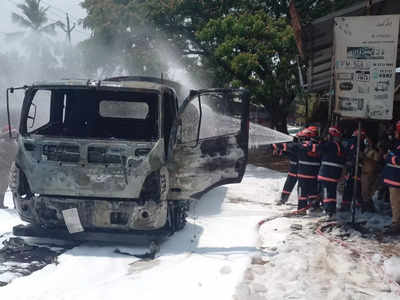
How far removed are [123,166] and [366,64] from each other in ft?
11.2

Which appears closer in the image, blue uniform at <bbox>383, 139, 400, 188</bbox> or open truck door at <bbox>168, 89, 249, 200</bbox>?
open truck door at <bbox>168, 89, 249, 200</bbox>

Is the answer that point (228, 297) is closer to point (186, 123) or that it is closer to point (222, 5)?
point (186, 123)

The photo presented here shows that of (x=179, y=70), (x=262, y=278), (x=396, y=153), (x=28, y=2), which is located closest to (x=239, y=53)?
(x=179, y=70)

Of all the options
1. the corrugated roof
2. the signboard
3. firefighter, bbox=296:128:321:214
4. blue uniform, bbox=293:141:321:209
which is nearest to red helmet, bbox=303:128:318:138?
firefighter, bbox=296:128:321:214

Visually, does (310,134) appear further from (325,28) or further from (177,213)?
(177,213)

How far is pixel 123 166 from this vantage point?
4773 millimetres

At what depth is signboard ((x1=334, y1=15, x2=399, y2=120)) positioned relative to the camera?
5.13m

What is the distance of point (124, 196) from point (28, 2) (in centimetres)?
3308

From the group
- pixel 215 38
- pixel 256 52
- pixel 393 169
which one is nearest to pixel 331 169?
pixel 393 169

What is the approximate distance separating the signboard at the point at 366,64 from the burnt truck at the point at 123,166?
58.4 inches

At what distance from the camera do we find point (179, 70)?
50.3 ft

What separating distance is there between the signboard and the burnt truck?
1.48m

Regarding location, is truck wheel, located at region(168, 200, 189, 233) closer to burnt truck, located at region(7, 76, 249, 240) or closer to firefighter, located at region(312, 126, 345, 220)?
burnt truck, located at region(7, 76, 249, 240)

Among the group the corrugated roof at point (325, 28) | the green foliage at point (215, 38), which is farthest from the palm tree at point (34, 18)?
the corrugated roof at point (325, 28)
